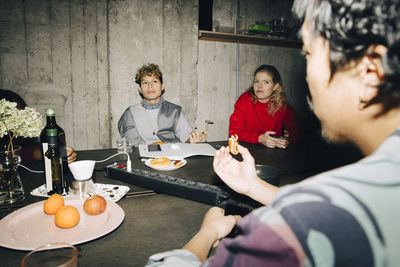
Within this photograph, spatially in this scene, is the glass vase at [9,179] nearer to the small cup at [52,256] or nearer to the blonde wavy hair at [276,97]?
the small cup at [52,256]

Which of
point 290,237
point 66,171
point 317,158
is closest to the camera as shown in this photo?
point 290,237

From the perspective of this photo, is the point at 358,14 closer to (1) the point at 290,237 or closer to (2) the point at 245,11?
(1) the point at 290,237

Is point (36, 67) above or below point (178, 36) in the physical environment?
below

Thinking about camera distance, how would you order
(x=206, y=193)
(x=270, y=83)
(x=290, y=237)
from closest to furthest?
(x=290, y=237), (x=206, y=193), (x=270, y=83)

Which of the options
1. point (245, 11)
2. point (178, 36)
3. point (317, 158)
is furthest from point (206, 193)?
point (245, 11)

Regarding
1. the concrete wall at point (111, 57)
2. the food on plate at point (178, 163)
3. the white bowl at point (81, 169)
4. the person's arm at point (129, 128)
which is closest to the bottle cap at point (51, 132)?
the white bowl at point (81, 169)

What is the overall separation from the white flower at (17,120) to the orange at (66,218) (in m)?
0.49

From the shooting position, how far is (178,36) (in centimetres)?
374

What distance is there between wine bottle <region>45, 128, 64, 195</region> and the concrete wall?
2.54 metres

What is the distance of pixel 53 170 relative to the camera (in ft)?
3.83

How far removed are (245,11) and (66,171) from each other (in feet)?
12.9

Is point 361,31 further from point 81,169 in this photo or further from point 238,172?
point 81,169

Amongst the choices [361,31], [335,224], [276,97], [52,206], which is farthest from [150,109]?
[335,224]

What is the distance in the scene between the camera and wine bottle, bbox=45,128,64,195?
3.75ft
